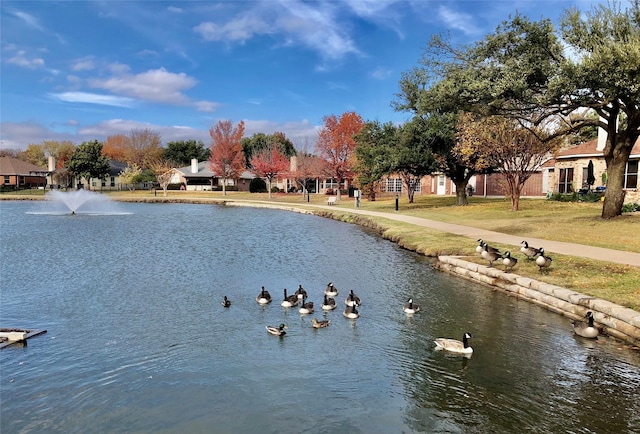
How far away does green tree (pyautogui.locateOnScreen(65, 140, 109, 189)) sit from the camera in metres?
80.1

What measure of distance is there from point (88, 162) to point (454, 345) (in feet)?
276

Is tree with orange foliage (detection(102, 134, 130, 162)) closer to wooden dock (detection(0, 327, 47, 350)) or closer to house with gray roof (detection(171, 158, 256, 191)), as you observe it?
house with gray roof (detection(171, 158, 256, 191))

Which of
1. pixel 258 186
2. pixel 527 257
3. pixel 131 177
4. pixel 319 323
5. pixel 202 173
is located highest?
→ pixel 202 173

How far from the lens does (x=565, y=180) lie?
1518 inches

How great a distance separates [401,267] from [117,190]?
79.2m

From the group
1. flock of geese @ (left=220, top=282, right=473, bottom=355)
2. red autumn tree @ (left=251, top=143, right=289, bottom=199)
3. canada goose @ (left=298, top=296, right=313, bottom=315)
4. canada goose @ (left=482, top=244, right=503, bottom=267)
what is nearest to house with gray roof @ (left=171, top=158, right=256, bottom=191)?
red autumn tree @ (left=251, top=143, right=289, bottom=199)

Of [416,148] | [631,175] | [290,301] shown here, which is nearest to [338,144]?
[416,148]

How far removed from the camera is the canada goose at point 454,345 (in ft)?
28.9

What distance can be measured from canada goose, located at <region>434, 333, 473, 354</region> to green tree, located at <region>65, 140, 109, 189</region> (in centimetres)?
8373

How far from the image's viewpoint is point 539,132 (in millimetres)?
30844

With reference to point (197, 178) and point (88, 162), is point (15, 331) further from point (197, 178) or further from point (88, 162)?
point (88, 162)

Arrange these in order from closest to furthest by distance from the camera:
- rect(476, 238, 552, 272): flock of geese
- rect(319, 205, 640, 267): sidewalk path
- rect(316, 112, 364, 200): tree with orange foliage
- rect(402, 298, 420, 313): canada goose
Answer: rect(402, 298, 420, 313): canada goose < rect(476, 238, 552, 272): flock of geese < rect(319, 205, 640, 267): sidewalk path < rect(316, 112, 364, 200): tree with orange foliage

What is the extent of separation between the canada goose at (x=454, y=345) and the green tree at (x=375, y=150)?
1100 inches

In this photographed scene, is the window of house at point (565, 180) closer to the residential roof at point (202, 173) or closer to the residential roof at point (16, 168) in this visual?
the residential roof at point (202, 173)
